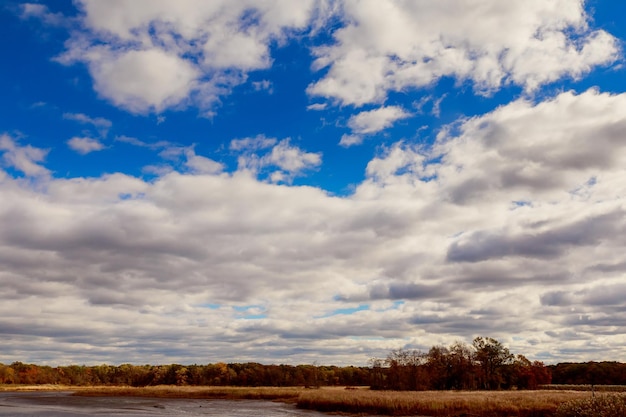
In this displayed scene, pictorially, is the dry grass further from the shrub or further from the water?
the shrub

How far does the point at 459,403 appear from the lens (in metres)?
60.2

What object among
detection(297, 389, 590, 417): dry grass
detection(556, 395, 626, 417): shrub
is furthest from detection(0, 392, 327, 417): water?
detection(556, 395, 626, 417): shrub

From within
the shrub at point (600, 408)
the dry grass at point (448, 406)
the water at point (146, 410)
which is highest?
the shrub at point (600, 408)

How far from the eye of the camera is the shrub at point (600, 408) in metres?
33.5

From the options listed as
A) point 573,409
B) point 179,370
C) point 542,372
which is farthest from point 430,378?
point 179,370

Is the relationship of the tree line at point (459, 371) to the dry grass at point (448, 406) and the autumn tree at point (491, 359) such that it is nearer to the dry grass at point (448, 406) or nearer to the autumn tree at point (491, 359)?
the autumn tree at point (491, 359)

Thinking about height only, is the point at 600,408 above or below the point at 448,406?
above

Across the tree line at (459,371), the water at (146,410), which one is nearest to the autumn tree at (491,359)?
the tree line at (459,371)

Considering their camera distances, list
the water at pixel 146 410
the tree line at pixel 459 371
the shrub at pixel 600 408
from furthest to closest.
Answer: the tree line at pixel 459 371 → the water at pixel 146 410 → the shrub at pixel 600 408

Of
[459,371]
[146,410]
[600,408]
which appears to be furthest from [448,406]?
[459,371]

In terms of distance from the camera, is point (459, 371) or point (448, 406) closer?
point (448, 406)

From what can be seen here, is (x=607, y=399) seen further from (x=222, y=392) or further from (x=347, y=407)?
(x=222, y=392)

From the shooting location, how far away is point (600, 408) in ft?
114

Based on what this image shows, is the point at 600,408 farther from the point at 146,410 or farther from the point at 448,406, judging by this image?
the point at 146,410
